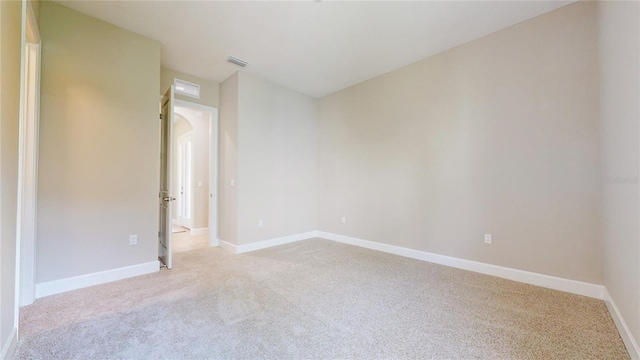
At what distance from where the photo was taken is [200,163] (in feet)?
18.5

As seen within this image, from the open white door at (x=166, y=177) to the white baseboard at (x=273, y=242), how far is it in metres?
1.02

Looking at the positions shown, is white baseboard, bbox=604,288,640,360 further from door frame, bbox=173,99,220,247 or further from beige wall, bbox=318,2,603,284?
door frame, bbox=173,99,220,247

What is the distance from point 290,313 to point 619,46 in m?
3.36

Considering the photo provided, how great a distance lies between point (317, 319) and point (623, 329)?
2.24 metres

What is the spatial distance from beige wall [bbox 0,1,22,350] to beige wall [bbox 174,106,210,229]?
3.89 m

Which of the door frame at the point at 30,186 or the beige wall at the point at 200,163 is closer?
the door frame at the point at 30,186

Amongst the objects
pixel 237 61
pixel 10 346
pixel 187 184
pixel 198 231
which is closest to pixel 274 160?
pixel 237 61

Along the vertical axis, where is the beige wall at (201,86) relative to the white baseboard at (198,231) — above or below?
above

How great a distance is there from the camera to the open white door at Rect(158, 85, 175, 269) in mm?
3291

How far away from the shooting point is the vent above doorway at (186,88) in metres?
4.06

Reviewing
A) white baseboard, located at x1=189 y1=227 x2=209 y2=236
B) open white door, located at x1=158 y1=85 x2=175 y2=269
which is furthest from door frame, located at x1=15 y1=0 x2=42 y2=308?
white baseboard, located at x1=189 y1=227 x2=209 y2=236

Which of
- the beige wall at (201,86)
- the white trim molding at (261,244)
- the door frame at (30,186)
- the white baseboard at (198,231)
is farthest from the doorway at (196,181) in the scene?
the door frame at (30,186)

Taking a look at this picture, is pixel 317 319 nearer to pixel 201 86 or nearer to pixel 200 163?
pixel 201 86

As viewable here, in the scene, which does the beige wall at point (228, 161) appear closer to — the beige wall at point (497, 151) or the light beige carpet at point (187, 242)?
the light beige carpet at point (187, 242)
